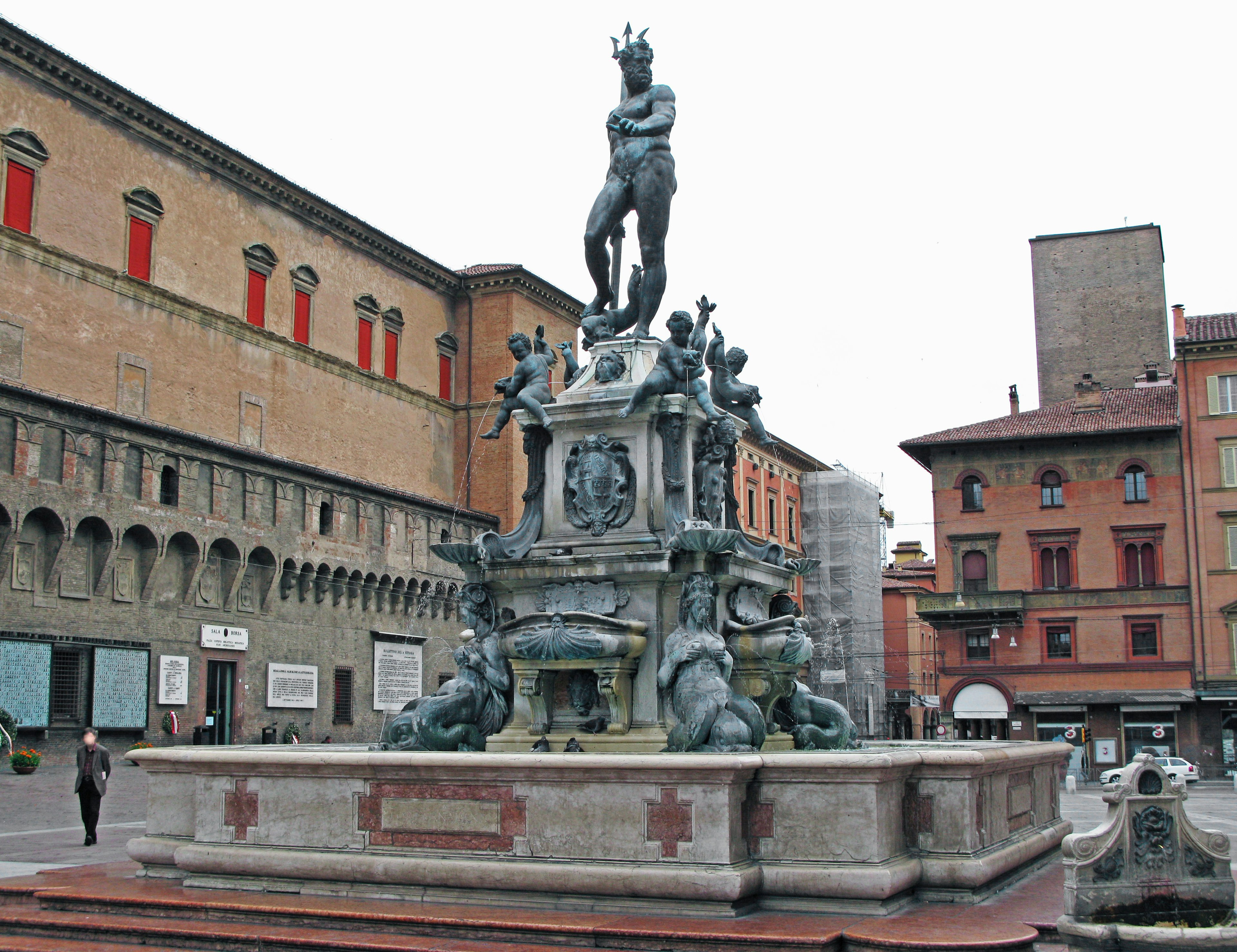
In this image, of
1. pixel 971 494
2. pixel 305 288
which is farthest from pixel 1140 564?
pixel 305 288

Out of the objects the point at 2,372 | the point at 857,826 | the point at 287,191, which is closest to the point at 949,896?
the point at 857,826

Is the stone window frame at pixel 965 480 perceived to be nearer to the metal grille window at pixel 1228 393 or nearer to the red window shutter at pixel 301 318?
the metal grille window at pixel 1228 393

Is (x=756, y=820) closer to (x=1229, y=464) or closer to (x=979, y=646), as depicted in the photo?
(x=979, y=646)

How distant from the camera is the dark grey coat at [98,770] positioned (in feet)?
49.0

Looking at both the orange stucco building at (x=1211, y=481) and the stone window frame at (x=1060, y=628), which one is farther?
the stone window frame at (x=1060, y=628)

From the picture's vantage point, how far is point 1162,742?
155 feet

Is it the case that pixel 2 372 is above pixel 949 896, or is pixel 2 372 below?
Answer: above

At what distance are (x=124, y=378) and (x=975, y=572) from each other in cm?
3272

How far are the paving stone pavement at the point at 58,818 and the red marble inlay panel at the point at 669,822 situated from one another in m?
5.62

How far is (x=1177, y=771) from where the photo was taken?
122 ft

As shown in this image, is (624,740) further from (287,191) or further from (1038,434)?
(1038,434)

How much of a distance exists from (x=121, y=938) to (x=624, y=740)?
363 centimetres

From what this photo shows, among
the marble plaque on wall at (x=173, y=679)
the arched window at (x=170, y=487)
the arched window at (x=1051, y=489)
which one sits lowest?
the marble plaque on wall at (x=173, y=679)

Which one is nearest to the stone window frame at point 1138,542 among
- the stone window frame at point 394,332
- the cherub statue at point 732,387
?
the stone window frame at point 394,332
